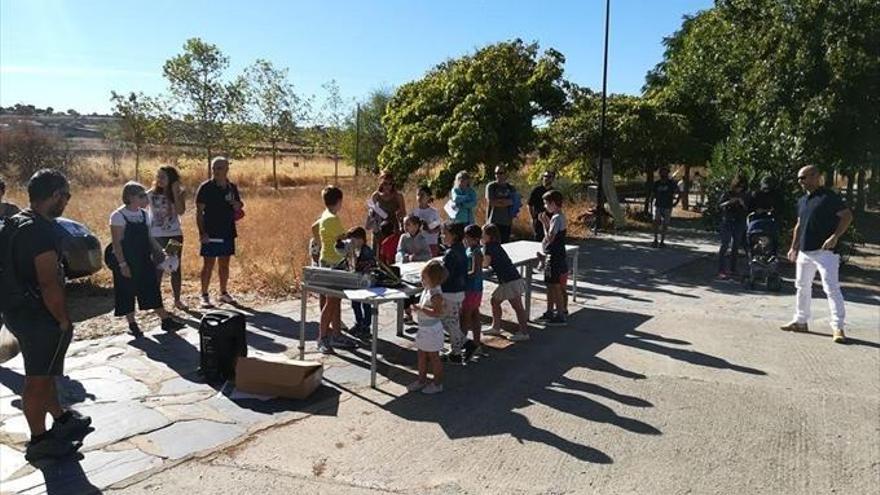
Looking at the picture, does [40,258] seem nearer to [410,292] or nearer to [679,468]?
[410,292]

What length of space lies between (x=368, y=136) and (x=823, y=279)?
90.9 ft

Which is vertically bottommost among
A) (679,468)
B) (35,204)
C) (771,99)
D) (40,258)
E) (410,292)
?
(679,468)

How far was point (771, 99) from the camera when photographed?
1484 cm

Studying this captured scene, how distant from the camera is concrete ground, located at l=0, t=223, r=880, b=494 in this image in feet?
14.5

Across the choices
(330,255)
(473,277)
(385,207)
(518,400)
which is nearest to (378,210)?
(385,207)

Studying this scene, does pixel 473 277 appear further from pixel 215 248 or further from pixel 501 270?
pixel 215 248

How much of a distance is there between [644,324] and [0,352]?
6.55 meters

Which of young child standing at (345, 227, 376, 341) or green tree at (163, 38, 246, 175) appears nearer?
young child standing at (345, 227, 376, 341)

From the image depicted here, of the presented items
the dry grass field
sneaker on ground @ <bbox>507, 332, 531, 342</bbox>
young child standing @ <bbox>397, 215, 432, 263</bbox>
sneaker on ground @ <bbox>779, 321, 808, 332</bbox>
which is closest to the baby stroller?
sneaker on ground @ <bbox>779, 321, 808, 332</bbox>

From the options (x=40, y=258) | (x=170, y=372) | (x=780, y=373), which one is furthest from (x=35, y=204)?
(x=780, y=373)

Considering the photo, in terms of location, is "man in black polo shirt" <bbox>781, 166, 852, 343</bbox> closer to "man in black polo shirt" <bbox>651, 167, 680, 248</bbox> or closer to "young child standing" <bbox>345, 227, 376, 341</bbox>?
"young child standing" <bbox>345, 227, 376, 341</bbox>

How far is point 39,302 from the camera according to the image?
447cm

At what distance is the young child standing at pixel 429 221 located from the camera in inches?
340

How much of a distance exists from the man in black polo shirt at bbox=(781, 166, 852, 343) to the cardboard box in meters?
5.61
